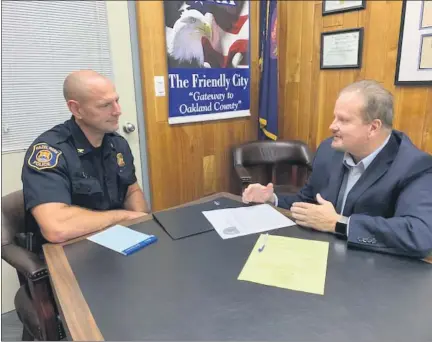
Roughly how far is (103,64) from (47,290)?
1420 mm

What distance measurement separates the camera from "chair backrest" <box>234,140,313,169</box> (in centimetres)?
258

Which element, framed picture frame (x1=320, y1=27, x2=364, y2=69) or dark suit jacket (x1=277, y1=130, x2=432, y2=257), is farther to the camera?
framed picture frame (x1=320, y1=27, x2=364, y2=69)

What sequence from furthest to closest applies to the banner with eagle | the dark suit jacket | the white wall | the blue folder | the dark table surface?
the banner with eagle → the white wall → the blue folder → the dark suit jacket → the dark table surface

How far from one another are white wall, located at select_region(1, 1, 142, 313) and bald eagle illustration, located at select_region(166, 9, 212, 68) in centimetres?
29

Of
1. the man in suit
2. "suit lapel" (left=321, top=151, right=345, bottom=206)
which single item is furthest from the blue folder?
"suit lapel" (left=321, top=151, right=345, bottom=206)

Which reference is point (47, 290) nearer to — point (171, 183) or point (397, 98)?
point (171, 183)

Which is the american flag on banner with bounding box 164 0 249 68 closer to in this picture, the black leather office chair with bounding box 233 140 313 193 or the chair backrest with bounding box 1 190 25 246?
the black leather office chair with bounding box 233 140 313 193

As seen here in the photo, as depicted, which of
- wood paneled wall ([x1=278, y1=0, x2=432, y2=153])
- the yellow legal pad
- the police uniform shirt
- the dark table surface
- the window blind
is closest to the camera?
the dark table surface

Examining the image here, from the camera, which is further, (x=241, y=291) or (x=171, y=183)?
(x=171, y=183)

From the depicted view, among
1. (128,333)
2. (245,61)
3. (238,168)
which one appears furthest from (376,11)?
(128,333)

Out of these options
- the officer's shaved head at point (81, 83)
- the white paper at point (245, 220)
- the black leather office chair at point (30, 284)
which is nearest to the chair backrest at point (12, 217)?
the black leather office chair at point (30, 284)

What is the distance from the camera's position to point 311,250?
104 centimetres

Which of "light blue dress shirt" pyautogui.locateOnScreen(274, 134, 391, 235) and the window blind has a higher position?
the window blind

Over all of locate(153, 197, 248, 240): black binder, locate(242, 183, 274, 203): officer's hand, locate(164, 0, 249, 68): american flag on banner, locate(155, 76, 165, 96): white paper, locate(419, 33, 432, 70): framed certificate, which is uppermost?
locate(164, 0, 249, 68): american flag on banner
